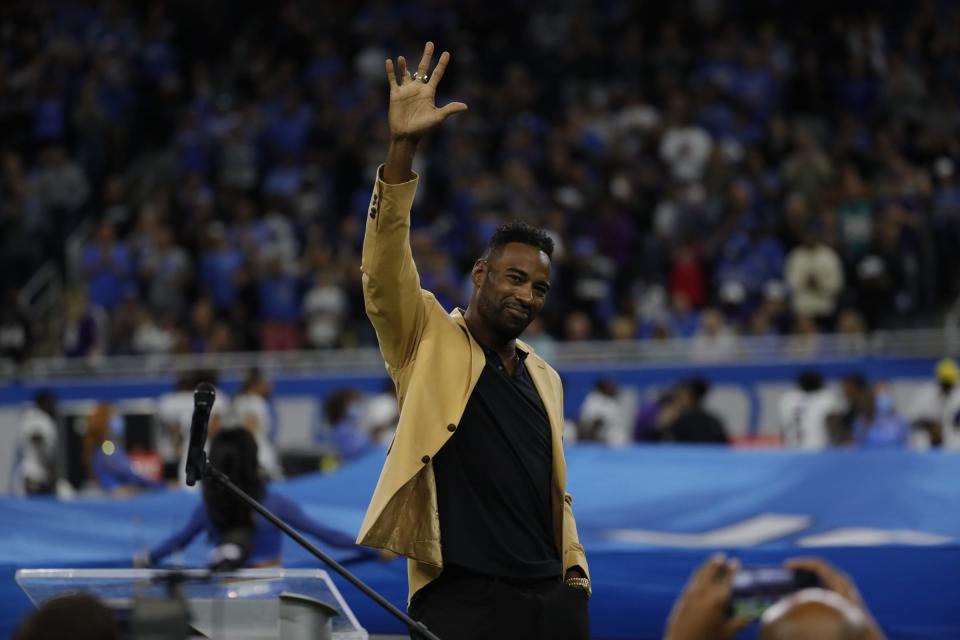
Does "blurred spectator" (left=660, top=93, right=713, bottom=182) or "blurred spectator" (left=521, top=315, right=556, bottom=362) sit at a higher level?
"blurred spectator" (left=660, top=93, right=713, bottom=182)

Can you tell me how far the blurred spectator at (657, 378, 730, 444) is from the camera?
11.1 m

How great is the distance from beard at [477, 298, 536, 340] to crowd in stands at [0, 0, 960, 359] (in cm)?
1040

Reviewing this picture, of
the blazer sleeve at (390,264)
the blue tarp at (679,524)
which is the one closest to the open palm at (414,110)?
the blazer sleeve at (390,264)

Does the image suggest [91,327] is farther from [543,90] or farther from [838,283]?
[838,283]

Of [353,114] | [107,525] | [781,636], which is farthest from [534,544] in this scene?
[353,114]

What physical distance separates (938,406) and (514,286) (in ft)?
28.7

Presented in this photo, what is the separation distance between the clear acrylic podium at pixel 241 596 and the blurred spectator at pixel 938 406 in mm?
7735

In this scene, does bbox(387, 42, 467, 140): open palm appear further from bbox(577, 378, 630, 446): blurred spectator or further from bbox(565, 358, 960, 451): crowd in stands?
bbox(577, 378, 630, 446): blurred spectator

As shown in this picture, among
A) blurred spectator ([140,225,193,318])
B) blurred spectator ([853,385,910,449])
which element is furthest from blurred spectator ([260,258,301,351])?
blurred spectator ([853,385,910,449])

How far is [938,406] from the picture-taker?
11914 mm

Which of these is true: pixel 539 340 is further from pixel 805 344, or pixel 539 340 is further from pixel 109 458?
pixel 109 458

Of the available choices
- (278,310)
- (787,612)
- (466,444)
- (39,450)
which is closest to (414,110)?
(466,444)

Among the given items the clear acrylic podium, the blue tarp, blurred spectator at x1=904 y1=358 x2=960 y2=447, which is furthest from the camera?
blurred spectator at x1=904 y1=358 x2=960 y2=447

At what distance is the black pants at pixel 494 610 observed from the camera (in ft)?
12.4
